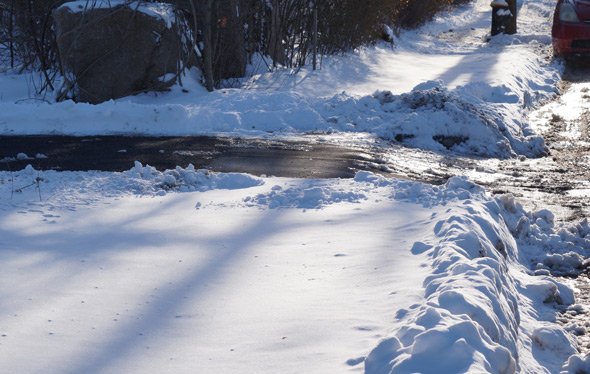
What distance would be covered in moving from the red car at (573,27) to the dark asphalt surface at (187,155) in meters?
7.56

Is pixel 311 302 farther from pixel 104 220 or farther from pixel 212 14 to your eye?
pixel 212 14

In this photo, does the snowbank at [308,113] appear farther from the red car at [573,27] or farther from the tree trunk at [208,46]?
the red car at [573,27]

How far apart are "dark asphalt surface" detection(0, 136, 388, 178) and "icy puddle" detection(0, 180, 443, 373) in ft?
3.13

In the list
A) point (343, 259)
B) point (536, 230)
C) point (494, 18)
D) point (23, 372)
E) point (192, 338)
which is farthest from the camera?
point (494, 18)

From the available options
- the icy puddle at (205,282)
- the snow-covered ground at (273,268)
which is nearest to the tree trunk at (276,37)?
the snow-covered ground at (273,268)

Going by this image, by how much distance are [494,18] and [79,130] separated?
536 inches

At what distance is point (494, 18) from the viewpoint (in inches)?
792

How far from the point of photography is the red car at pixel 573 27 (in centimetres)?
1409

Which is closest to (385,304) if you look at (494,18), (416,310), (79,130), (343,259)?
(416,310)

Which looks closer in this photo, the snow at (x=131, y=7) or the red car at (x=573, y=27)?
the snow at (x=131, y=7)

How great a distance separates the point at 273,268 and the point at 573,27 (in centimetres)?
1087

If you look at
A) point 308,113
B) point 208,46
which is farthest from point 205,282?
point 208,46

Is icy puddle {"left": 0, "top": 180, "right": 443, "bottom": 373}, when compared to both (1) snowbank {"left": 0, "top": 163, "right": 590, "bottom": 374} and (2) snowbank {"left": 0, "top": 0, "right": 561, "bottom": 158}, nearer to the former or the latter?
(1) snowbank {"left": 0, "top": 163, "right": 590, "bottom": 374}

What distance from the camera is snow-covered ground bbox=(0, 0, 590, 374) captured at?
141 inches
